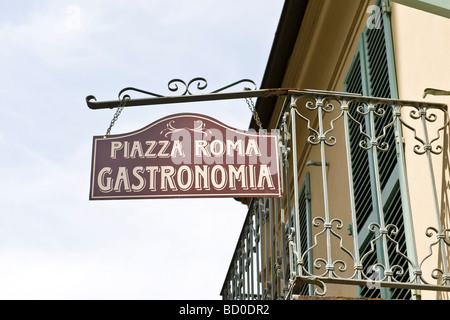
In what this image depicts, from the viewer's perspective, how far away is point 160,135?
537 centimetres

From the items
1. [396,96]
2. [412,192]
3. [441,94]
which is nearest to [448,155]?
[441,94]

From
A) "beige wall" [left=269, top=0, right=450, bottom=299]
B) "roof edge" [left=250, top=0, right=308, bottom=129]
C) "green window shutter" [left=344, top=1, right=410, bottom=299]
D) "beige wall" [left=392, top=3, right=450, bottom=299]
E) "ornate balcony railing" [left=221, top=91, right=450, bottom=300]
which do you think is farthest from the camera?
"roof edge" [left=250, top=0, right=308, bottom=129]

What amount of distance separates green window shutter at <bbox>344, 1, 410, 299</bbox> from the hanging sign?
1.09m

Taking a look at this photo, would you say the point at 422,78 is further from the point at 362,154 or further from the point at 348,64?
the point at 348,64

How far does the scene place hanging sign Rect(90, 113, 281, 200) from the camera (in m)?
5.11

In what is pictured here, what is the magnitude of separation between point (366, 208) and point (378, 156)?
1.77 feet

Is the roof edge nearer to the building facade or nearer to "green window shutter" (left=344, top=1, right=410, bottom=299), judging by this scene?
the building facade

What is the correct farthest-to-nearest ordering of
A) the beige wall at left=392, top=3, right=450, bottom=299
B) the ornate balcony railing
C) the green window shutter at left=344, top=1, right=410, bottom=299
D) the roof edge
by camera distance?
the roof edge
the green window shutter at left=344, top=1, right=410, bottom=299
the beige wall at left=392, top=3, right=450, bottom=299
the ornate balcony railing

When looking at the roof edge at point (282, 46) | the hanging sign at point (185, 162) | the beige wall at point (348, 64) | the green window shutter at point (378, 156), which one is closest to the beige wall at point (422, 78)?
the beige wall at point (348, 64)

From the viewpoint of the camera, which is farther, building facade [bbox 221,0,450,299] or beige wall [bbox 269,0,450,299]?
beige wall [bbox 269,0,450,299]

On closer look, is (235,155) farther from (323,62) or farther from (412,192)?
(323,62)

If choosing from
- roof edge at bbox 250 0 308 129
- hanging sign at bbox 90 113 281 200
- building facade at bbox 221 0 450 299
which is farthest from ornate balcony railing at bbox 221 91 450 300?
roof edge at bbox 250 0 308 129
